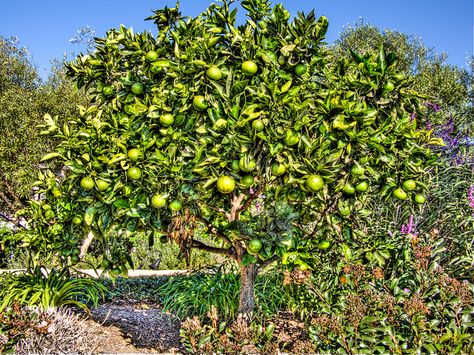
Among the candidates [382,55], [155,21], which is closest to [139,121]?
[155,21]

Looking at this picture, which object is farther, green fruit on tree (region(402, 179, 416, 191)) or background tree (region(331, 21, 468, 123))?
background tree (region(331, 21, 468, 123))

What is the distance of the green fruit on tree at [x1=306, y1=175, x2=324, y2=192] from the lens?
116 inches

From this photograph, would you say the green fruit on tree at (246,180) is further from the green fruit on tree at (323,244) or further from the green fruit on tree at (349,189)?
the green fruit on tree at (323,244)

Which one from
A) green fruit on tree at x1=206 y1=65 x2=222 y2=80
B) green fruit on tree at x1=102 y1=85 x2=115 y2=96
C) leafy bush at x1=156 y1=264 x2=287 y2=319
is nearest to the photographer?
green fruit on tree at x1=206 y1=65 x2=222 y2=80

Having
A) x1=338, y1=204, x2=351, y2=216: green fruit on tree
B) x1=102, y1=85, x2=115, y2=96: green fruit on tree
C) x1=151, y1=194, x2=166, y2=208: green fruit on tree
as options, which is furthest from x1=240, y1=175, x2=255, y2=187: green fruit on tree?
x1=102, y1=85, x2=115, y2=96: green fruit on tree

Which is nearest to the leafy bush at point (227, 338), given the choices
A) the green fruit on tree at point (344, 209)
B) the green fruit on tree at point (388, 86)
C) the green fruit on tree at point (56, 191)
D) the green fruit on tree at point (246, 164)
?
the green fruit on tree at point (344, 209)

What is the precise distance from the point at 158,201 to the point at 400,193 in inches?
77.6

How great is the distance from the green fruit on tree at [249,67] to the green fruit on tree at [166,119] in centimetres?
70

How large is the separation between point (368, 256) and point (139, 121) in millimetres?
2409

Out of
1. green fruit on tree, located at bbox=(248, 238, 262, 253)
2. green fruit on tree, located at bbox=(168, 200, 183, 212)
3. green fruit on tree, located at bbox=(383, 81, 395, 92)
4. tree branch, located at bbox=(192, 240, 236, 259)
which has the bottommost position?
green fruit on tree, located at bbox=(248, 238, 262, 253)

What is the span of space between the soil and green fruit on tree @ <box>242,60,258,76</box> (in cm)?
300

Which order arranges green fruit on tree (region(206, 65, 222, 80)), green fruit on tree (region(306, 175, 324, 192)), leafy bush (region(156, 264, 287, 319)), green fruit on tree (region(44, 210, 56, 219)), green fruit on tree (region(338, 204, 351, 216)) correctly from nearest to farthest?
1. green fruit on tree (region(306, 175, 324, 192))
2. green fruit on tree (region(206, 65, 222, 80))
3. green fruit on tree (region(338, 204, 351, 216))
4. green fruit on tree (region(44, 210, 56, 219))
5. leafy bush (region(156, 264, 287, 319))

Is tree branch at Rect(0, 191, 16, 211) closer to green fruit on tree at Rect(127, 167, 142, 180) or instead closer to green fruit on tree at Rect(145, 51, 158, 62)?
green fruit on tree at Rect(145, 51, 158, 62)

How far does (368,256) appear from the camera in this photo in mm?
3801
